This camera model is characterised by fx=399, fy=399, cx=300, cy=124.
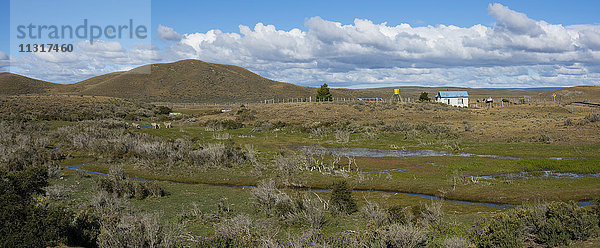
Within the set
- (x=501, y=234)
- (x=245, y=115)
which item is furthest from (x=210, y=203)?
(x=245, y=115)

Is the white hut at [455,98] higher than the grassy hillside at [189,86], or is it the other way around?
the grassy hillside at [189,86]

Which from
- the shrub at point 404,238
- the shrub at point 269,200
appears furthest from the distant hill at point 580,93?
the shrub at point 404,238

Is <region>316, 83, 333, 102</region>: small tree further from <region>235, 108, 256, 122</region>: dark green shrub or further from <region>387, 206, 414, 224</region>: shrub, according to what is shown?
<region>387, 206, 414, 224</region>: shrub

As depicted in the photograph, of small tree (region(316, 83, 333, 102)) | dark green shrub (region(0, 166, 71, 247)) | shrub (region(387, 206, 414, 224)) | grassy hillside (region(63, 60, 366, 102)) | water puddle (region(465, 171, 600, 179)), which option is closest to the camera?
dark green shrub (region(0, 166, 71, 247))

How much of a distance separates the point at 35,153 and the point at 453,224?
2595cm

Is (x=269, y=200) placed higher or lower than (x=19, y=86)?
lower

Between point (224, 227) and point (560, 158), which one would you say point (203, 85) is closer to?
point (560, 158)

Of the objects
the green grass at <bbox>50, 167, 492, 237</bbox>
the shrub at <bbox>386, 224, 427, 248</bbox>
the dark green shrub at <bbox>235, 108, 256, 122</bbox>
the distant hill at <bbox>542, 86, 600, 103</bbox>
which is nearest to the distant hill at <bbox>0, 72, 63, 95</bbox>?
the dark green shrub at <bbox>235, 108, 256, 122</bbox>

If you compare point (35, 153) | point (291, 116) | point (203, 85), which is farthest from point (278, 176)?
point (203, 85)

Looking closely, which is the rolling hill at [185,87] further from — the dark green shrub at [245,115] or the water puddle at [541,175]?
the water puddle at [541,175]

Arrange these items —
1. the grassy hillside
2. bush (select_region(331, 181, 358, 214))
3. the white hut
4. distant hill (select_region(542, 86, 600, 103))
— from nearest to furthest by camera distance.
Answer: bush (select_region(331, 181, 358, 214)) → the white hut → distant hill (select_region(542, 86, 600, 103)) → the grassy hillside

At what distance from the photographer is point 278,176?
22.4m

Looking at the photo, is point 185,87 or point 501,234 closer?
point 501,234

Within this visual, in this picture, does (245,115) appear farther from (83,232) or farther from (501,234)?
(501,234)
